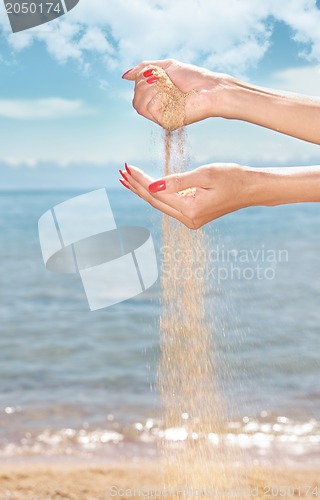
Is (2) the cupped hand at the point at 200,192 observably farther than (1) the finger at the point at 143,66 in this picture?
No

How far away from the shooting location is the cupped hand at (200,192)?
1913 mm

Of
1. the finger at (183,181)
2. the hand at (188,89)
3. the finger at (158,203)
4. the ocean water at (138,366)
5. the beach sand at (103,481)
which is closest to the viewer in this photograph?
the finger at (183,181)

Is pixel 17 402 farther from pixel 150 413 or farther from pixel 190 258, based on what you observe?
pixel 190 258

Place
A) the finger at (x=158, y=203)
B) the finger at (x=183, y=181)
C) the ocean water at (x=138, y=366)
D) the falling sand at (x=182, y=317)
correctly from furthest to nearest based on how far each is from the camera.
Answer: the ocean water at (x=138, y=366) < the falling sand at (x=182, y=317) < the finger at (x=158, y=203) < the finger at (x=183, y=181)

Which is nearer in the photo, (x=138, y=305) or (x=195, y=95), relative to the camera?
(x=195, y=95)

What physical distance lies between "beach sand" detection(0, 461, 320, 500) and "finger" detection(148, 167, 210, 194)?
166cm

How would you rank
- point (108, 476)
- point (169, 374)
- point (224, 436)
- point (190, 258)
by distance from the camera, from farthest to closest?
point (224, 436) → point (108, 476) → point (169, 374) → point (190, 258)

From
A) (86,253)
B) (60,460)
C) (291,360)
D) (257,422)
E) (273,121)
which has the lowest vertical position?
(86,253)

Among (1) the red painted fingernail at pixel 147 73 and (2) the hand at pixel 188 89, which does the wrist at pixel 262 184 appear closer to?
(2) the hand at pixel 188 89

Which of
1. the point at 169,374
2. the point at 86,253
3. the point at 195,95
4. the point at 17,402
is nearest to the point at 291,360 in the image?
the point at 17,402

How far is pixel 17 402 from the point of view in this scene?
183 inches

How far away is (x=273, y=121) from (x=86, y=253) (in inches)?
476

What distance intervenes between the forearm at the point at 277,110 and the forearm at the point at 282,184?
0.16 meters

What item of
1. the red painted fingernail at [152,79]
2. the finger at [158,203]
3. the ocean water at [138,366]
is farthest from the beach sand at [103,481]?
the red painted fingernail at [152,79]
